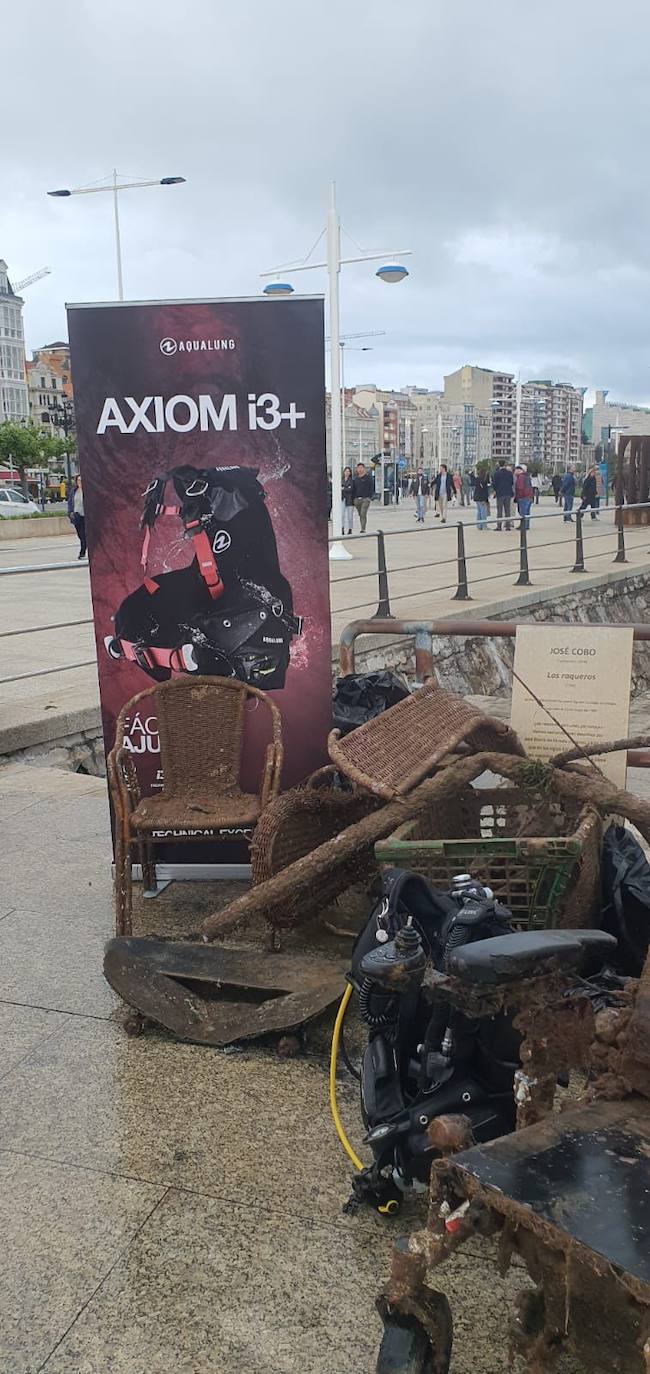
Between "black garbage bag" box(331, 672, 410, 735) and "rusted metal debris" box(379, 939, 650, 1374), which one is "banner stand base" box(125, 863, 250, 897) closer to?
"black garbage bag" box(331, 672, 410, 735)

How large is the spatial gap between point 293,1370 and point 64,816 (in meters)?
3.84

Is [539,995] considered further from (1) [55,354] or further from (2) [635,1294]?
(1) [55,354]

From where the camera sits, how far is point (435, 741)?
352 cm

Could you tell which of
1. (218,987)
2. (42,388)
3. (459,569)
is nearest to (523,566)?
(459,569)

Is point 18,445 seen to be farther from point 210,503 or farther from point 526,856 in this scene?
point 526,856

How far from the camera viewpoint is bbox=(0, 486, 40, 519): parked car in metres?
36.0

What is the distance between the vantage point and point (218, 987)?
10.9ft

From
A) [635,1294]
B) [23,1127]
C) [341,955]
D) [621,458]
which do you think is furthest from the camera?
[621,458]

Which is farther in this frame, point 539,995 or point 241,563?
point 241,563

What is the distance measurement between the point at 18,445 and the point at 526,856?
4701 cm

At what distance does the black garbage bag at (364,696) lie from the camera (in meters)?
4.67

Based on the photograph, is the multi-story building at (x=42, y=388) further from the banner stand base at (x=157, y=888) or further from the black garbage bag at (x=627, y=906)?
the black garbage bag at (x=627, y=906)

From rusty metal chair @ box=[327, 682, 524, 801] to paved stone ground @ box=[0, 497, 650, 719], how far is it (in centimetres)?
425

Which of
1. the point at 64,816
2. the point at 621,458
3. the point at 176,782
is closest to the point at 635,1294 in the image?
the point at 176,782
